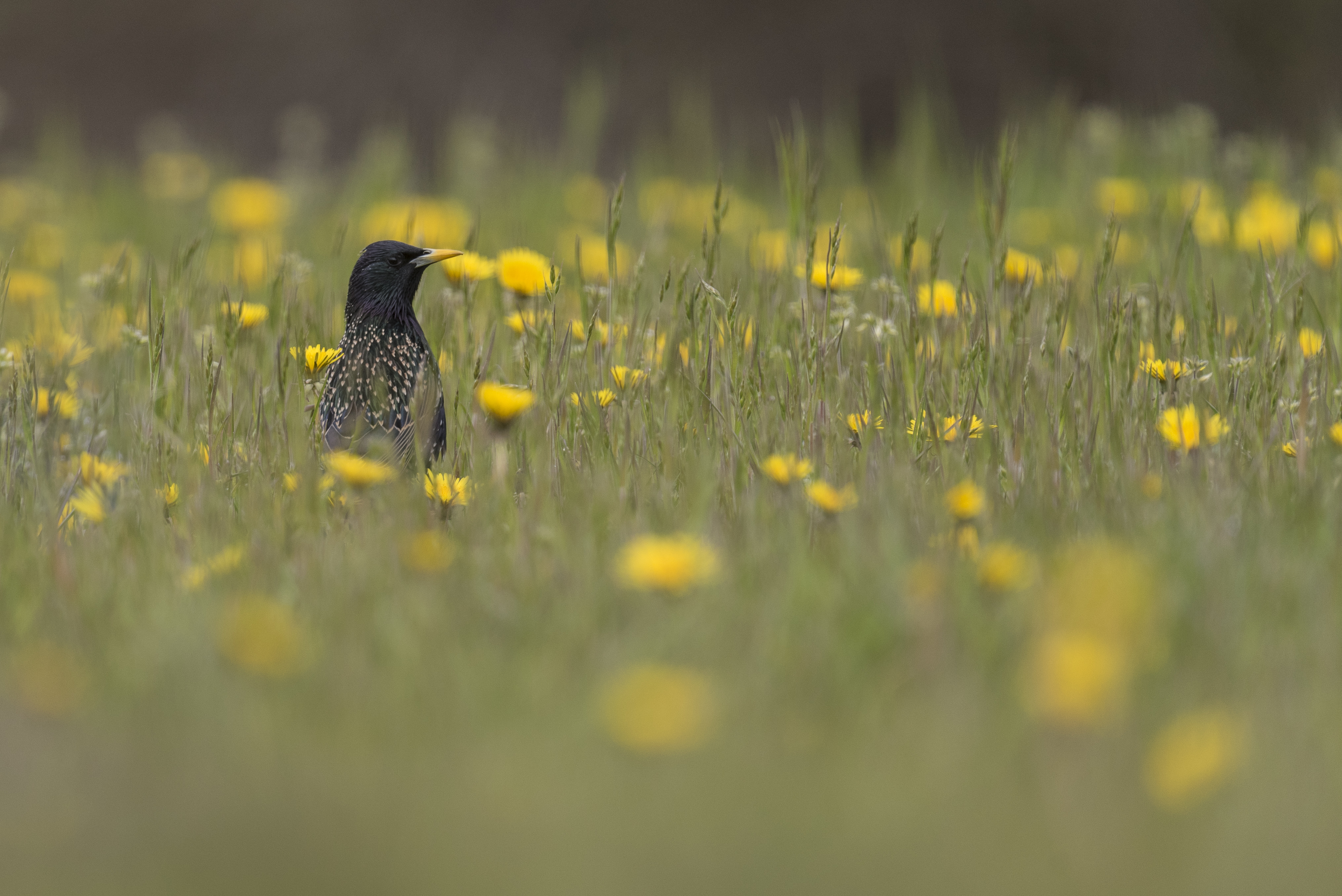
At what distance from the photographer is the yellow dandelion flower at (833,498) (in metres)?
2.22

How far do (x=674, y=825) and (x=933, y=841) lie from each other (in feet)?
0.91

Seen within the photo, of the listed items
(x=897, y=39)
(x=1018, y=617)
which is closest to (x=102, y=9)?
(x=897, y=39)

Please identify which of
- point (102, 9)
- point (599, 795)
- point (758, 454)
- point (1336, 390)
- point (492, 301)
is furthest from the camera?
point (102, 9)

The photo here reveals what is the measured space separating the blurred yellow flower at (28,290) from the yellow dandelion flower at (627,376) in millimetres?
2375

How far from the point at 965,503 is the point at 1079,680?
28.7 inches

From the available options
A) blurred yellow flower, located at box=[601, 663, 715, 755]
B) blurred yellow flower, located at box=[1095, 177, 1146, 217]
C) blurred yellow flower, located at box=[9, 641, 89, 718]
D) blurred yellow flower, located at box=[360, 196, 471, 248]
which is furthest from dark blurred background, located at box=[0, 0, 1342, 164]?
blurred yellow flower, located at box=[601, 663, 715, 755]

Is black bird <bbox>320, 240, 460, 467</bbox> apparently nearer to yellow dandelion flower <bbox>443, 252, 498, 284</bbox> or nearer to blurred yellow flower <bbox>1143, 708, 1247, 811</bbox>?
yellow dandelion flower <bbox>443, 252, 498, 284</bbox>

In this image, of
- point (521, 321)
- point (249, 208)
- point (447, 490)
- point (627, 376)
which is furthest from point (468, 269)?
point (249, 208)

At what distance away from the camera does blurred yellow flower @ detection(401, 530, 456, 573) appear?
6.73ft

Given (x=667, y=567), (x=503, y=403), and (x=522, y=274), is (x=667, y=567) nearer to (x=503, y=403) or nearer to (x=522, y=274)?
(x=503, y=403)

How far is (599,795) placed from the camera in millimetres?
1503

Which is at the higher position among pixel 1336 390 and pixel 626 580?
pixel 1336 390

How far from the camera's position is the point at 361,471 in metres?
2.20

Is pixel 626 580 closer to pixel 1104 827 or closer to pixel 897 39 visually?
pixel 1104 827
